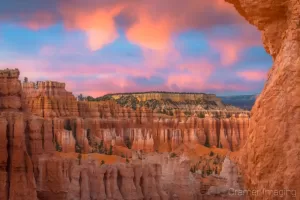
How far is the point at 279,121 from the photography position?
638cm

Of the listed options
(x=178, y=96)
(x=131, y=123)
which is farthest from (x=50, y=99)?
(x=178, y=96)

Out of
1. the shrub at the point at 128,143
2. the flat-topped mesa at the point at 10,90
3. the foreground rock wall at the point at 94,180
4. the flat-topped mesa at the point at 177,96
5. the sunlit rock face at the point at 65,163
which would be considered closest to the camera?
the sunlit rock face at the point at 65,163

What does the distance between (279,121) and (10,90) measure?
19408 mm

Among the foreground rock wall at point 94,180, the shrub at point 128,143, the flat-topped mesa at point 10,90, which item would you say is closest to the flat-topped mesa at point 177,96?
the shrub at point 128,143

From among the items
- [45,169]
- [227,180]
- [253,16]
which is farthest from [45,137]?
[253,16]

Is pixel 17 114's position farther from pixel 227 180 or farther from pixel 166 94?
pixel 166 94

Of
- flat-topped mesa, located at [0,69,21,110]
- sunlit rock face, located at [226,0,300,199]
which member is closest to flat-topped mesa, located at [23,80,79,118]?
flat-topped mesa, located at [0,69,21,110]

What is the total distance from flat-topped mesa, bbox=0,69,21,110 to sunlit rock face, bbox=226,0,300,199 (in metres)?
18.4

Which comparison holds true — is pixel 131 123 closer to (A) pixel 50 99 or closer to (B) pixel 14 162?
(A) pixel 50 99

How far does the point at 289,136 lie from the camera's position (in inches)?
247

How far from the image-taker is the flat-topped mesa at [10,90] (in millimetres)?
23969

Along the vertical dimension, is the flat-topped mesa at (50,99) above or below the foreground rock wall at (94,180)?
above

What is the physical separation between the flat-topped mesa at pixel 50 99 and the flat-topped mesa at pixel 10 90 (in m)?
41.2

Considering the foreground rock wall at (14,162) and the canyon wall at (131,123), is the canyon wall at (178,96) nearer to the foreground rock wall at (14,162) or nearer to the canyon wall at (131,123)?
the canyon wall at (131,123)
